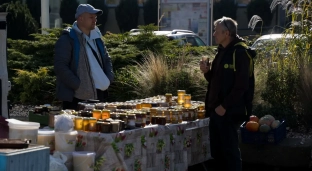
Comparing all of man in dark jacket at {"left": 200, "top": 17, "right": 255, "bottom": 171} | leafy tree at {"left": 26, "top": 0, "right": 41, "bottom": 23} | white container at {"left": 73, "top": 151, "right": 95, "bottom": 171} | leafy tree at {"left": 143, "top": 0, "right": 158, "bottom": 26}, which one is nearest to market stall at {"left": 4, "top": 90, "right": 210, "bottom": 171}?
white container at {"left": 73, "top": 151, "right": 95, "bottom": 171}

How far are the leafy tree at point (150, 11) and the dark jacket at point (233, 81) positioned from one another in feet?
120

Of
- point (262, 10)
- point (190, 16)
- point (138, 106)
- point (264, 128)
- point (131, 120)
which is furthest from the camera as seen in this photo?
point (262, 10)

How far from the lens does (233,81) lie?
225 inches

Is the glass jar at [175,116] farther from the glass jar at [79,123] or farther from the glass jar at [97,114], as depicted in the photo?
the glass jar at [79,123]

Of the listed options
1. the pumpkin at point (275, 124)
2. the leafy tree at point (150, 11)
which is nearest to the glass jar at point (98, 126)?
the pumpkin at point (275, 124)

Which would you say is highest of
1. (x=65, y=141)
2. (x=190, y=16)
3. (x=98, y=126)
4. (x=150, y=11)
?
(x=150, y=11)

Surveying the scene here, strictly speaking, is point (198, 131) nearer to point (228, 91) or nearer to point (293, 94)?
point (228, 91)

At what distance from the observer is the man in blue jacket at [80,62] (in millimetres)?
6273

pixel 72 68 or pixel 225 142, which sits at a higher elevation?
pixel 72 68

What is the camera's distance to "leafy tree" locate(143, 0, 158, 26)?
42.5 metres

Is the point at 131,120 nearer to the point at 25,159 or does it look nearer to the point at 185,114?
the point at 185,114

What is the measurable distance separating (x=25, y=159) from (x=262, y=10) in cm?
3738

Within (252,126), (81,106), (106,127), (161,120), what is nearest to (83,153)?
(106,127)

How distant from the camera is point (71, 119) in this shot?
200 inches
